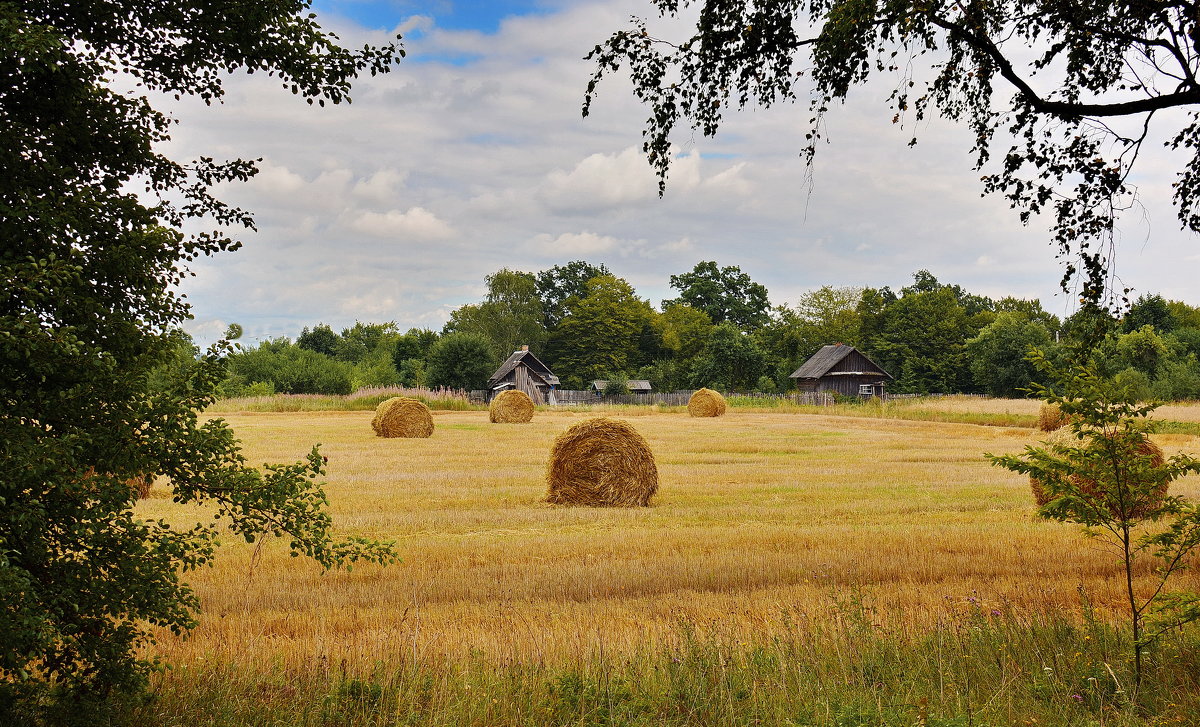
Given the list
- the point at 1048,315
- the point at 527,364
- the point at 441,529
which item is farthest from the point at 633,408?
the point at 1048,315

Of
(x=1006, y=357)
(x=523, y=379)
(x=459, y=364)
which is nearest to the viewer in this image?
(x=523, y=379)

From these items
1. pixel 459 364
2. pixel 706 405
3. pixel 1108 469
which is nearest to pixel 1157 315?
pixel 706 405

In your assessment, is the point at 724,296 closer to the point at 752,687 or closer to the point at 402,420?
the point at 402,420

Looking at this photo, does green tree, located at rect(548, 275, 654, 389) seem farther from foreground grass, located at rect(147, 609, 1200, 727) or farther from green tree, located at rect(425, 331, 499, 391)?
foreground grass, located at rect(147, 609, 1200, 727)

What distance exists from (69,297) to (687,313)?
99.4 meters

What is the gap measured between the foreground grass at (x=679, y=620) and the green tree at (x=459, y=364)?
54071 mm

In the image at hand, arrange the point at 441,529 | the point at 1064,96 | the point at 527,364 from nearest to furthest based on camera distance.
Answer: the point at 1064,96 < the point at 441,529 < the point at 527,364

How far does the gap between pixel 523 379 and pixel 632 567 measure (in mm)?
59145

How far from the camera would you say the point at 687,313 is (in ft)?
336

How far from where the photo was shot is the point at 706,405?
47688 millimetres

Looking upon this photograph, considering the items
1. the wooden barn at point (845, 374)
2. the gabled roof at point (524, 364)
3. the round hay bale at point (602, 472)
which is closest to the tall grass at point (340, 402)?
the gabled roof at point (524, 364)

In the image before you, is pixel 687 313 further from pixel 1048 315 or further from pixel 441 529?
pixel 441 529

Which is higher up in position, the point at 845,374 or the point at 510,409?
the point at 845,374

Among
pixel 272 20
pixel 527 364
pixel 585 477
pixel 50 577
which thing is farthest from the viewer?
pixel 527 364
